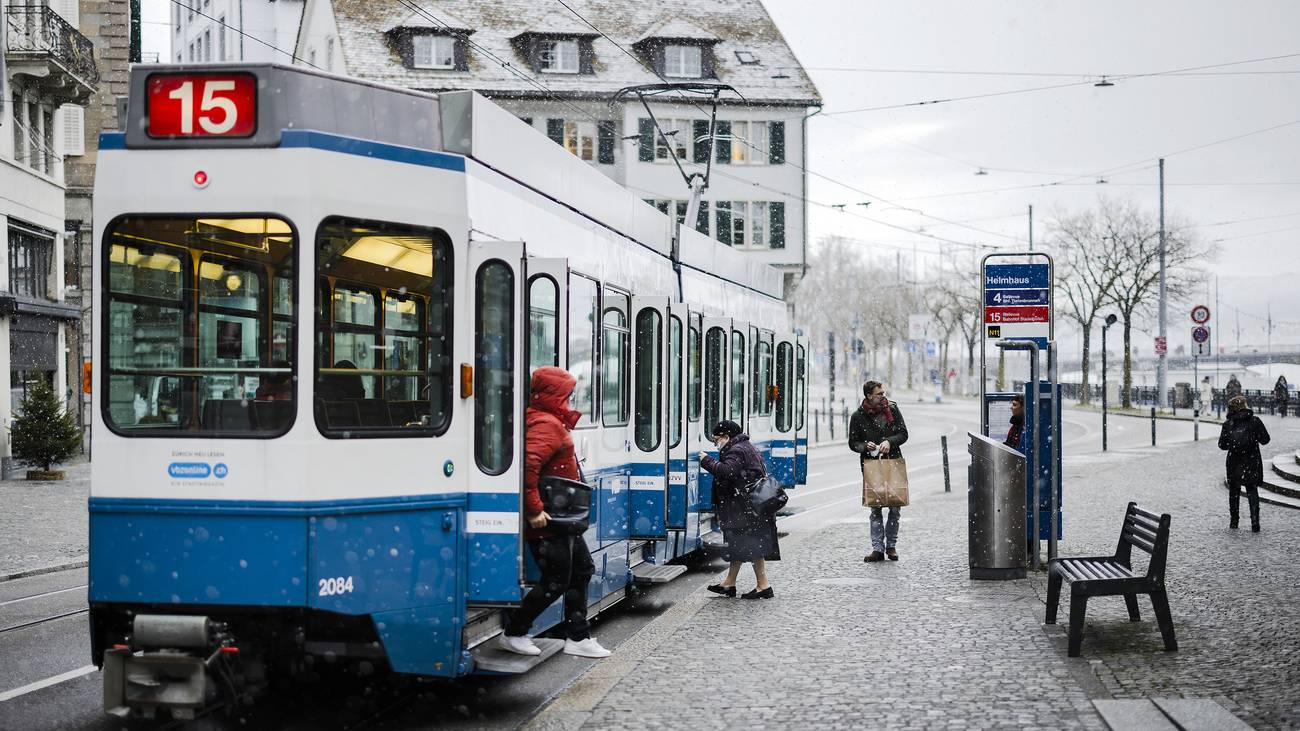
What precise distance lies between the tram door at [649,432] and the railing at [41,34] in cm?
2104

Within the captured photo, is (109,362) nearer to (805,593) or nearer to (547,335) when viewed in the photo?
(547,335)

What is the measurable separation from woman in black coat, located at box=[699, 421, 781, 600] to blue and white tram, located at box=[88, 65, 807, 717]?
168 inches

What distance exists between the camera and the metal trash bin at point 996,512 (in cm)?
1250

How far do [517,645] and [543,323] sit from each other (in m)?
1.80

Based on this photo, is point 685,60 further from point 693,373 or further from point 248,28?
point 693,373

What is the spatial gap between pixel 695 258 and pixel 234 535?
7.98 meters

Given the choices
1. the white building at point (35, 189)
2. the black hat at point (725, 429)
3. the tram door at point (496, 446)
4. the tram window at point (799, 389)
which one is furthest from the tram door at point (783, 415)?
the white building at point (35, 189)

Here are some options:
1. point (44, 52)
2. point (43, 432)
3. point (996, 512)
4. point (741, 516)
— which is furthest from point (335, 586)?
point (44, 52)

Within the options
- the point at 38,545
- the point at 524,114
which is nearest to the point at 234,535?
the point at 38,545

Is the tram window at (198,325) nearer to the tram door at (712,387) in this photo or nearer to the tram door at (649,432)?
the tram door at (649,432)

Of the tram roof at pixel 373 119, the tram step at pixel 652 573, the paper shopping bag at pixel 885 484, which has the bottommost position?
the tram step at pixel 652 573

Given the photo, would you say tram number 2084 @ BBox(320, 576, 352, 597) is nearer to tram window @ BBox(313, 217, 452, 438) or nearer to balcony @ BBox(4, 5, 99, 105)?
tram window @ BBox(313, 217, 452, 438)

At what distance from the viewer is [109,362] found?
701 centimetres

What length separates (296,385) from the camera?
686 centimetres
